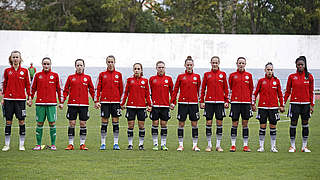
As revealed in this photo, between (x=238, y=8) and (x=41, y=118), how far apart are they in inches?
1290

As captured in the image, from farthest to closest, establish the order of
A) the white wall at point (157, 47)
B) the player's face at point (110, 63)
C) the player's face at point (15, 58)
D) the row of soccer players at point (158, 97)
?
the white wall at point (157, 47)
the player's face at point (110, 63)
the row of soccer players at point (158, 97)
the player's face at point (15, 58)

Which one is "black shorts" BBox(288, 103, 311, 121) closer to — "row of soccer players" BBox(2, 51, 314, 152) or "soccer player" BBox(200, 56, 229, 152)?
"row of soccer players" BBox(2, 51, 314, 152)

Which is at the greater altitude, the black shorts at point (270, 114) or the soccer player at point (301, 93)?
the soccer player at point (301, 93)

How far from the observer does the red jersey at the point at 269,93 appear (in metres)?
11.2

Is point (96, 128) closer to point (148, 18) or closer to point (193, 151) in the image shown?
point (193, 151)

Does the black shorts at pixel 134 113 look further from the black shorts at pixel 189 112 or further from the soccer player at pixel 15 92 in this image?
the soccer player at pixel 15 92

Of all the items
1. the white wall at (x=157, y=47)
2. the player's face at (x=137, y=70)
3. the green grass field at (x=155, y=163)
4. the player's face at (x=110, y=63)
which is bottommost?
the green grass field at (x=155, y=163)

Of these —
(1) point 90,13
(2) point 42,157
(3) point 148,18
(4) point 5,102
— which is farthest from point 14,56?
(3) point 148,18

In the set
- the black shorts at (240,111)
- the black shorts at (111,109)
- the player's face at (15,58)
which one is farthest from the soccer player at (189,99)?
the player's face at (15,58)

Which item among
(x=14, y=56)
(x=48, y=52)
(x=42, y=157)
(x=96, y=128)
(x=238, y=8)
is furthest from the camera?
(x=238, y=8)

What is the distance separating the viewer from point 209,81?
11.4 m

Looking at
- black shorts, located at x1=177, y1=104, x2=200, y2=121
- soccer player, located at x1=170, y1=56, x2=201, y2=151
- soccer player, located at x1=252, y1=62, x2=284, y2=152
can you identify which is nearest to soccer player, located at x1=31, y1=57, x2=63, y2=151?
soccer player, located at x1=170, y1=56, x2=201, y2=151

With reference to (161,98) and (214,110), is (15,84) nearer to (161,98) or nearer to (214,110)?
(161,98)

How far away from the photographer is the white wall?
30.3 metres
